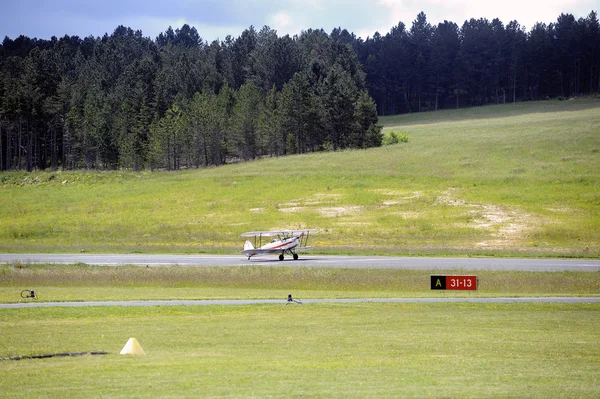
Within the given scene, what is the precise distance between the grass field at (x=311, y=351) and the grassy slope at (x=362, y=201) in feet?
88.5

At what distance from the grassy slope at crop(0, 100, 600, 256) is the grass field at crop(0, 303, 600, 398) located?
2699 centimetres

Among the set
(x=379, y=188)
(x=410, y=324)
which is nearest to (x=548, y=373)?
(x=410, y=324)

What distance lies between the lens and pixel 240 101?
12656 cm

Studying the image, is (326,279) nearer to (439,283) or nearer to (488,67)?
(439,283)

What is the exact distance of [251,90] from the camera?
128625mm

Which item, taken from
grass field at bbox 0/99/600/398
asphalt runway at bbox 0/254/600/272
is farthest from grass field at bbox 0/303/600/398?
asphalt runway at bbox 0/254/600/272

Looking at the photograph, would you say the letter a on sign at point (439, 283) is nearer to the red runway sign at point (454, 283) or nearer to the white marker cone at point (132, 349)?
the red runway sign at point (454, 283)

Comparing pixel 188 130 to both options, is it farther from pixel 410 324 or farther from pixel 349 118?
pixel 410 324

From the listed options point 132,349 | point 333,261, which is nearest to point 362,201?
point 333,261

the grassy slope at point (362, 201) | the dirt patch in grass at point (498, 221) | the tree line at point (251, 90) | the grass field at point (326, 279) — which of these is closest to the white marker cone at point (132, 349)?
the grass field at point (326, 279)

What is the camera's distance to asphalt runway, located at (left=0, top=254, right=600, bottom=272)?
4238cm

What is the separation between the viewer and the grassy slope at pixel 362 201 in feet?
190

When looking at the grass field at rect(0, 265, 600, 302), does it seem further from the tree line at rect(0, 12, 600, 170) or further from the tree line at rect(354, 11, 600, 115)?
the tree line at rect(354, 11, 600, 115)

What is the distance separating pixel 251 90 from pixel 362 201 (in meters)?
62.8
